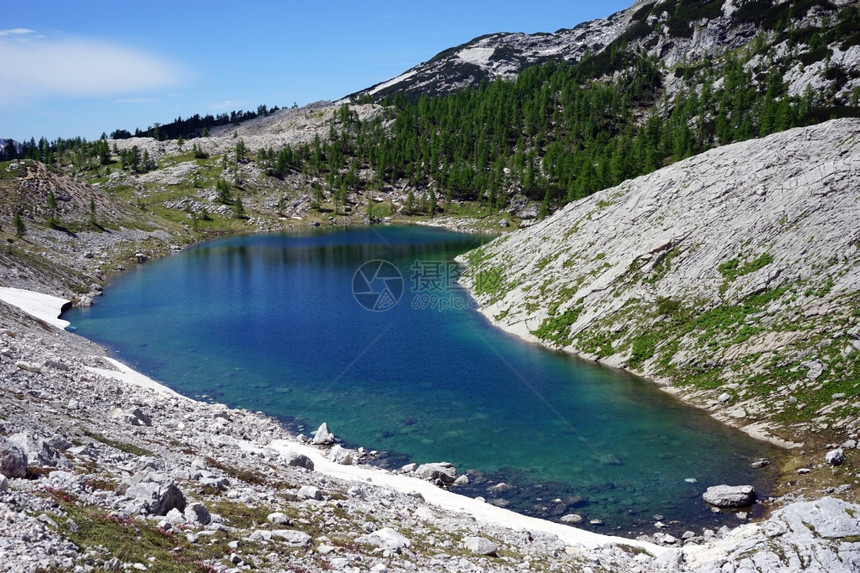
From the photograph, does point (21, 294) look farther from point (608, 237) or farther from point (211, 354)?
point (608, 237)

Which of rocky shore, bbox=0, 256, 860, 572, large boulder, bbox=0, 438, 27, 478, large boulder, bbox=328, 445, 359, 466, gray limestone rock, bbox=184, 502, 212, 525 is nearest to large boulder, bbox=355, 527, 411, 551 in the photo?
rocky shore, bbox=0, 256, 860, 572

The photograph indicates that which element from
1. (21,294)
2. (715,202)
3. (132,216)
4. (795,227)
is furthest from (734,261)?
(132,216)

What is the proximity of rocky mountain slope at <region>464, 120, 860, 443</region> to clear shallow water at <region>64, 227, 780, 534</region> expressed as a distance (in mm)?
3516

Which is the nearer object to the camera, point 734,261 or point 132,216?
point 734,261

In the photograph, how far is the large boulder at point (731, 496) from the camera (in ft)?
97.2

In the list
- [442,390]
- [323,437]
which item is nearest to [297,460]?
[323,437]

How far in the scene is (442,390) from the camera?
48281 millimetres

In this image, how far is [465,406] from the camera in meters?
44.9

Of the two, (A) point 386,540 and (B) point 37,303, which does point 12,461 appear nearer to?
(A) point 386,540

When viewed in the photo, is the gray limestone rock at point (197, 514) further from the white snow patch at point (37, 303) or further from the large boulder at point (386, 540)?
the white snow patch at point (37, 303)

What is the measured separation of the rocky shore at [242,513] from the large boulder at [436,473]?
14 cm

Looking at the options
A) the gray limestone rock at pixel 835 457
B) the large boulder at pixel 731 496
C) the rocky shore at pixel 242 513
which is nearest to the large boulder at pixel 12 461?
the rocky shore at pixel 242 513

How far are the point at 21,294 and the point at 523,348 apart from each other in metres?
63.8

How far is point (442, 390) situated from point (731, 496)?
24061 millimetres
